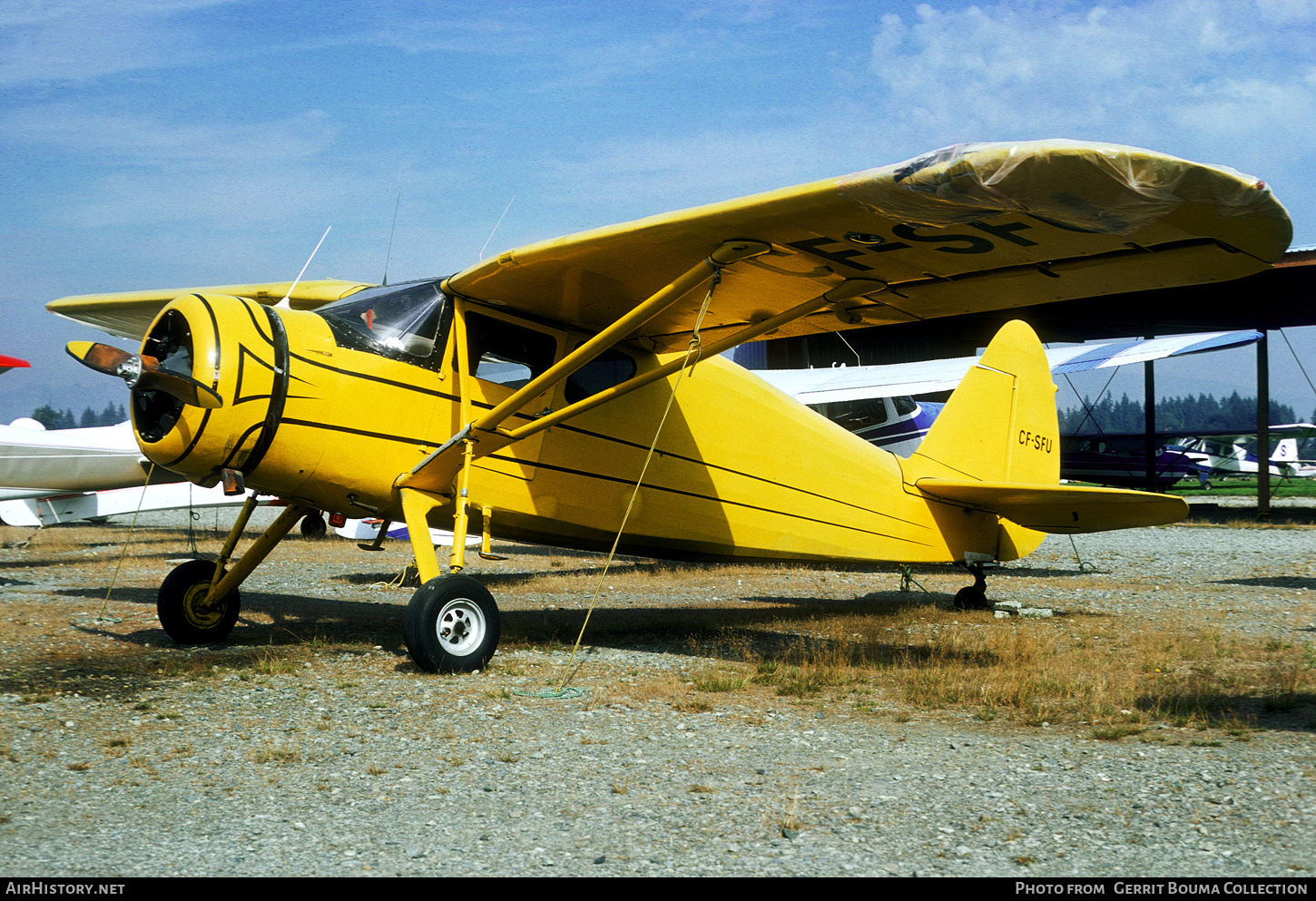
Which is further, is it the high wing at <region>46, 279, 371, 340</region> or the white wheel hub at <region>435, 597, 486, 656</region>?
the high wing at <region>46, 279, 371, 340</region>

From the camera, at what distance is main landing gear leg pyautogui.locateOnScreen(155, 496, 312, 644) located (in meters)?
6.98

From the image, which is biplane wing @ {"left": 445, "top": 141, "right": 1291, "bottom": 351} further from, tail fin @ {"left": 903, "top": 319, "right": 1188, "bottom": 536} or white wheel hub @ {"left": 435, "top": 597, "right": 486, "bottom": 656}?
tail fin @ {"left": 903, "top": 319, "right": 1188, "bottom": 536}

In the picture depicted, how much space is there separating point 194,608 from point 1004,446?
817cm

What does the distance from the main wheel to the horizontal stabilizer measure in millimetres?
5021

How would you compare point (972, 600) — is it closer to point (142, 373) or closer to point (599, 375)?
point (599, 375)

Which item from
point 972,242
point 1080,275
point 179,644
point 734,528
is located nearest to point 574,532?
point 734,528

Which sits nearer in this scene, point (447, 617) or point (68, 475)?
point (447, 617)

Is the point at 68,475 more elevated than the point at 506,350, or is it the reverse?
the point at 506,350

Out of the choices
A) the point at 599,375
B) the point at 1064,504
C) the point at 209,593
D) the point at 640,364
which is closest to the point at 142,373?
the point at 209,593

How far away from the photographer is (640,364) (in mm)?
7910

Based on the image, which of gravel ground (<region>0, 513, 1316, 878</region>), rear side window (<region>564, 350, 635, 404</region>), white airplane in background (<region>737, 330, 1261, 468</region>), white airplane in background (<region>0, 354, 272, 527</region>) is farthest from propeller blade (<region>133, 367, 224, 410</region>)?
white airplane in background (<region>737, 330, 1261, 468</region>)

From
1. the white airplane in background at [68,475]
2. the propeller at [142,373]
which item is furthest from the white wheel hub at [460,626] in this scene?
the white airplane in background at [68,475]

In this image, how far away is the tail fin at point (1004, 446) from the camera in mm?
8836
